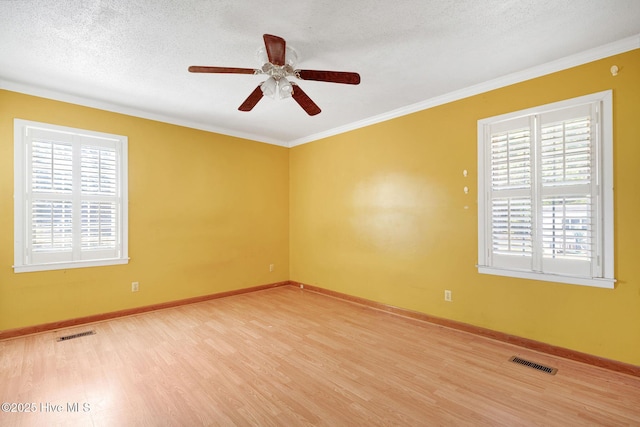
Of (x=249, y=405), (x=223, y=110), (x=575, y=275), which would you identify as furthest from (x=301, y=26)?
(x=575, y=275)

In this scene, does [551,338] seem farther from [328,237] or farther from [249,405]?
[328,237]

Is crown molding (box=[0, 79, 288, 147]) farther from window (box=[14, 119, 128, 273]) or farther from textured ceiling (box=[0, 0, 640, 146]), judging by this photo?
window (box=[14, 119, 128, 273])

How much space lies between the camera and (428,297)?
363cm

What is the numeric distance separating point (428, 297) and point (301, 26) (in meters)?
3.21

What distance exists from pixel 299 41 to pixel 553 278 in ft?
10.2

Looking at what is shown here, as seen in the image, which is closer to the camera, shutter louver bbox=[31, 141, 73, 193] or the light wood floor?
the light wood floor

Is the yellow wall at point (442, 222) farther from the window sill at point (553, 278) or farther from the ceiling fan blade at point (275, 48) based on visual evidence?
the ceiling fan blade at point (275, 48)

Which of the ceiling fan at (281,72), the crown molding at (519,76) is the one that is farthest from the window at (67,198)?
the crown molding at (519,76)

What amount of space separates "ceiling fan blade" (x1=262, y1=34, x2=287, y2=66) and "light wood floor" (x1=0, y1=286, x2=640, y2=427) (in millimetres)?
2469

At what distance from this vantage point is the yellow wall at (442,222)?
2.42 meters

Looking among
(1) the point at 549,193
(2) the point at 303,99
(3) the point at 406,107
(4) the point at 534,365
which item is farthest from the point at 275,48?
(4) the point at 534,365

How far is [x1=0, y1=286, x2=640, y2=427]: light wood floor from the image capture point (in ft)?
6.32

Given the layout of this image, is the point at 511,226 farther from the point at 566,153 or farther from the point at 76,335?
the point at 76,335

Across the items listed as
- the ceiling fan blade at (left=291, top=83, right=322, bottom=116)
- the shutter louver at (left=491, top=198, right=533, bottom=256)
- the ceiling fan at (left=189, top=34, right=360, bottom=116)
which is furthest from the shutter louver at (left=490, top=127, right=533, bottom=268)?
the ceiling fan blade at (left=291, top=83, right=322, bottom=116)
